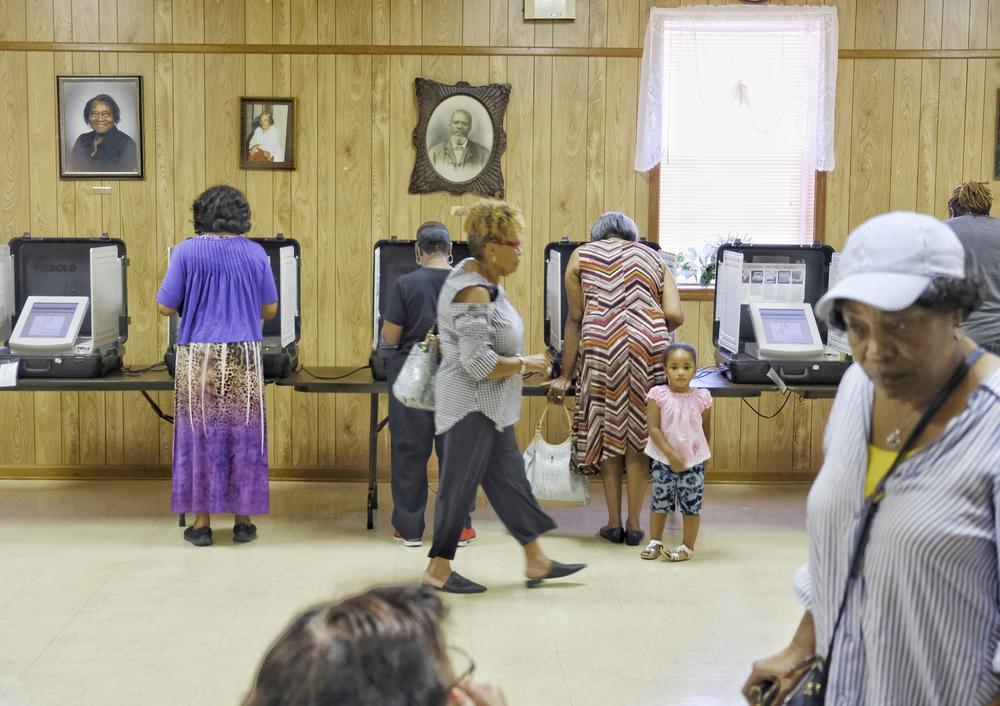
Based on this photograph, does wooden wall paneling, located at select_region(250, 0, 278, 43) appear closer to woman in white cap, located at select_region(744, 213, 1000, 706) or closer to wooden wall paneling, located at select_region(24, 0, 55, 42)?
wooden wall paneling, located at select_region(24, 0, 55, 42)

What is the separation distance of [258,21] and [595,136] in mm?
1883

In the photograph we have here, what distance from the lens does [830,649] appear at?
1744 millimetres

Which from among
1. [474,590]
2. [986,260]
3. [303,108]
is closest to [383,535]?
[474,590]

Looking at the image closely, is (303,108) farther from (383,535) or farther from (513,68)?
(383,535)

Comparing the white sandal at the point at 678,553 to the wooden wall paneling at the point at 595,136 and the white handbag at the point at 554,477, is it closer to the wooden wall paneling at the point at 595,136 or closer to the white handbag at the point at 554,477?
the white handbag at the point at 554,477

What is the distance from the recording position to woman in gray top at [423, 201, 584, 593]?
442cm

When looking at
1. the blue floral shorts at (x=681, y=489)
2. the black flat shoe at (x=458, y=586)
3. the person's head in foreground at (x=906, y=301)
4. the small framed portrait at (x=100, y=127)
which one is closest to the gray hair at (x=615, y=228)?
the blue floral shorts at (x=681, y=489)

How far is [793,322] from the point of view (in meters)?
5.94

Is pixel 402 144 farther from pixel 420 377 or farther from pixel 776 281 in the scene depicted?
pixel 420 377

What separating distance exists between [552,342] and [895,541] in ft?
15.4

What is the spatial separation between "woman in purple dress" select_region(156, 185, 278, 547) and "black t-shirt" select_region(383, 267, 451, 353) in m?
0.66

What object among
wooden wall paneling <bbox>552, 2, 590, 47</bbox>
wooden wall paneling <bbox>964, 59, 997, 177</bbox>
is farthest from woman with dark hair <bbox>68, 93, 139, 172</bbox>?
wooden wall paneling <bbox>964, 59, 997, 177</bbox>

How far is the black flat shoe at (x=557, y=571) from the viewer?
4840 mm

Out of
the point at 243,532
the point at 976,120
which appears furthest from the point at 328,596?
the point at 976,120
